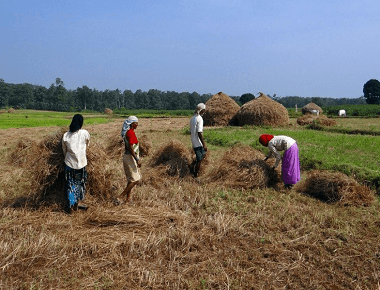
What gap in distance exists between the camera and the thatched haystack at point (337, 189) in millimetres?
5520

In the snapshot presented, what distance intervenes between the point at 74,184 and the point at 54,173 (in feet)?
1.52

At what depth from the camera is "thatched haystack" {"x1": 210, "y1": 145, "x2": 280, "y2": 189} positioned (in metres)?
6.31

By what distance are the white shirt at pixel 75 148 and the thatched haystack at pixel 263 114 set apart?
45.7 feet

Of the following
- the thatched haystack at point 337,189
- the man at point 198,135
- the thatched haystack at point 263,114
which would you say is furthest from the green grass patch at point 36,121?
the thatched haystack at point 337,189

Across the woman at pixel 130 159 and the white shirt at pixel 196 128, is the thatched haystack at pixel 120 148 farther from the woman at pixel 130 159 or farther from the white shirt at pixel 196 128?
the woman at pixel 130 159

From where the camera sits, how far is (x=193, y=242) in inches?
159

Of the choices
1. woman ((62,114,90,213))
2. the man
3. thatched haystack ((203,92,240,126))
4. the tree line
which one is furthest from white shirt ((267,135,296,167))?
the tree line

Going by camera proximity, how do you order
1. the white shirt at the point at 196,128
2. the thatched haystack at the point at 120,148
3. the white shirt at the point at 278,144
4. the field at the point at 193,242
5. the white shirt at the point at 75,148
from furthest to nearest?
the thatched haystack at the point at 120,148, the white shirt at the point at 196,128, the white shirt at the point at 278,144, the white shirt at the point at 75,148, the field at the point at 193,242

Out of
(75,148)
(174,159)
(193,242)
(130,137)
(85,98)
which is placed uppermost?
(85,98)

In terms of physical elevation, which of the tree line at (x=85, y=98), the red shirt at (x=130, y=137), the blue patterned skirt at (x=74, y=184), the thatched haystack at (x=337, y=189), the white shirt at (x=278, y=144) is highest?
the tree line at (x=85, y=98)

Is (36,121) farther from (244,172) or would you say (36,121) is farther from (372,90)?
(372,90)

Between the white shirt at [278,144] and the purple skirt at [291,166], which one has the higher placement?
the white shirt at [278,144]

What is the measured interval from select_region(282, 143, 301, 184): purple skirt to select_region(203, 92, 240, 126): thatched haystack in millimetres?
13701

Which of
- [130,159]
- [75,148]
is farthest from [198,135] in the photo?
[75,148]
